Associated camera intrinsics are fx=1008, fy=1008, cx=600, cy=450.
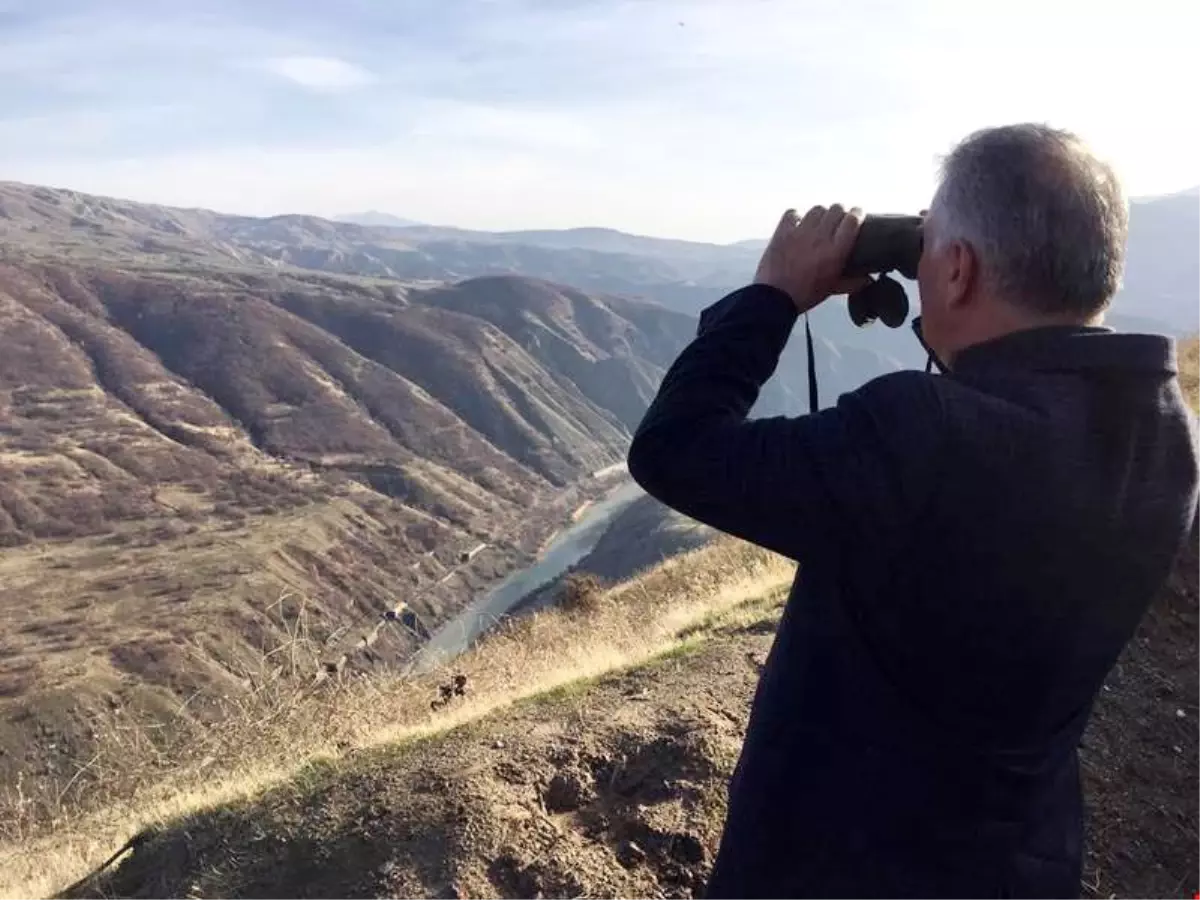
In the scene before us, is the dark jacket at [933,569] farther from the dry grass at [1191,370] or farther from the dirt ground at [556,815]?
the dry grass at [1191,370]

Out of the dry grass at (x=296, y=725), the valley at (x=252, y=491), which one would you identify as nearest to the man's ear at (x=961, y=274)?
A: the dry grass at (x=296, y=725)

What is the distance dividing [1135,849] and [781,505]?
14.3 feet

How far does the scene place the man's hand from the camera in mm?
1770

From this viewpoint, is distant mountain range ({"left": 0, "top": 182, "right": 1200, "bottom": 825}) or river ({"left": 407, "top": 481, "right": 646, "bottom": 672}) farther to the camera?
river ({"left": 407, "top": 481, "right": 646, "bottom": 672})

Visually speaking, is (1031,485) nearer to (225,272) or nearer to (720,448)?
(720,448)

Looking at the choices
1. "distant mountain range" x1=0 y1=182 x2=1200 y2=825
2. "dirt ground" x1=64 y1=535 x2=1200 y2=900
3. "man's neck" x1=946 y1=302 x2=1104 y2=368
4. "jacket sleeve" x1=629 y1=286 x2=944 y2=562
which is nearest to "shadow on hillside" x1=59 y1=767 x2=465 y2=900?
"dirt ground" x1=64 y1=535 x2=1200 y2=900

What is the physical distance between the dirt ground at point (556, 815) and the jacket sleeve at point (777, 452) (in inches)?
112

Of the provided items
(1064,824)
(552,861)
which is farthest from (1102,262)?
(552,861)

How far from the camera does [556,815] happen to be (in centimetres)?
438

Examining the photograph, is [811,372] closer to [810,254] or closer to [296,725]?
[810,254]

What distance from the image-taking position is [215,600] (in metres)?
68.0

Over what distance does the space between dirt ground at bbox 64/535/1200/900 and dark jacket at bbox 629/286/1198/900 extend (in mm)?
2460

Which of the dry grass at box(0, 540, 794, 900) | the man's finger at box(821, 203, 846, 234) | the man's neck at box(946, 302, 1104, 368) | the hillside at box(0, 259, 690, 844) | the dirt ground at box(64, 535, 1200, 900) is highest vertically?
the man's finger at box(821, 203, 846, 234)

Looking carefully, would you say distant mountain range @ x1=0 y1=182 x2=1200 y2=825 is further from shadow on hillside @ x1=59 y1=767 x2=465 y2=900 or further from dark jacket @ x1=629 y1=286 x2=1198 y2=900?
dark jacket @ x1=629 y1=286 x2=1198 y2=900
